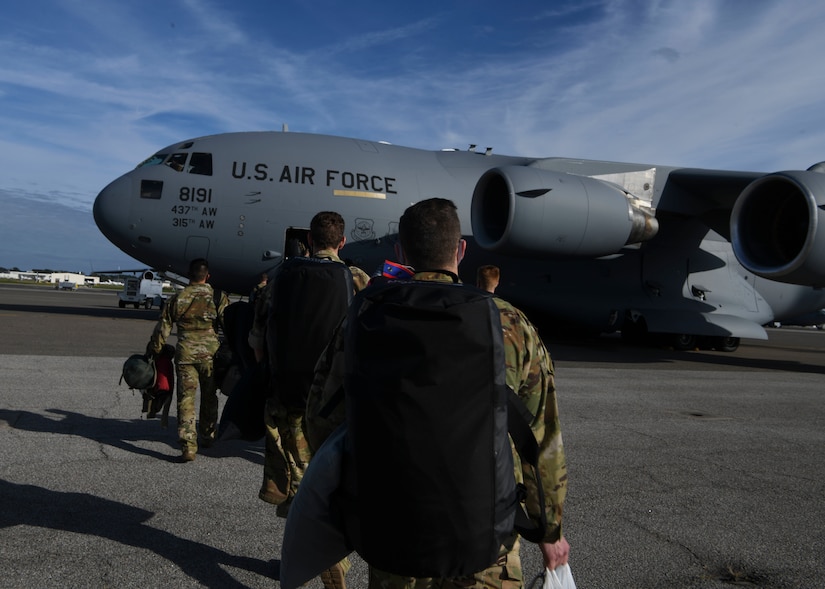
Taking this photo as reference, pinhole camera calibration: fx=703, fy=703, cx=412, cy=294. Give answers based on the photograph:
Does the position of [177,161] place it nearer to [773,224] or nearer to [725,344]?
[773,224]

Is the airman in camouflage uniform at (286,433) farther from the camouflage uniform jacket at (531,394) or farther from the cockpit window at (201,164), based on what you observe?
the cockpit window at (201,164)

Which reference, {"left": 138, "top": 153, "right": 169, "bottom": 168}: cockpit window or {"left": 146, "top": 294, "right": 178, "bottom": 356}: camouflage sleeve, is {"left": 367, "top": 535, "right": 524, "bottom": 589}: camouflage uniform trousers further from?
{"left": 138, "top": 153, "right": 169, "bottom": 168}: cockpit window

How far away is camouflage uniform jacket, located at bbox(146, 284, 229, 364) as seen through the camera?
5316 mm

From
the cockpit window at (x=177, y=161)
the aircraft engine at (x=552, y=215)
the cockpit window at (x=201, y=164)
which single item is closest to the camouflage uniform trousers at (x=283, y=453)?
the aircraft engine at (x=552, y=215)

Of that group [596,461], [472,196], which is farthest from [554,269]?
[596,461]

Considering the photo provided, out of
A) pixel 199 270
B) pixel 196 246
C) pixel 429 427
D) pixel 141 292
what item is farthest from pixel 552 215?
pixel 141 292

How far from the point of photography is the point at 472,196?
1397 cm

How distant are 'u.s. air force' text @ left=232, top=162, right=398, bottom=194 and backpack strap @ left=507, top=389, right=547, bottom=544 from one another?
11.8 meters

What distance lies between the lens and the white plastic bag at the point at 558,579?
218 centimetres

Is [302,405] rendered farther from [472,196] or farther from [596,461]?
[472,196]

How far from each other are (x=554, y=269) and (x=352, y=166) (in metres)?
4.92

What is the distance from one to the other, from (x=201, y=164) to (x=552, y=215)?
21.7ft

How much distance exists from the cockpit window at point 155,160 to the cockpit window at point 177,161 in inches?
8.0

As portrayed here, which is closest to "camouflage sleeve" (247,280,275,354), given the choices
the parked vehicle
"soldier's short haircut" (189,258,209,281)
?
"soldier's short haircut" (189,258,209,281)
